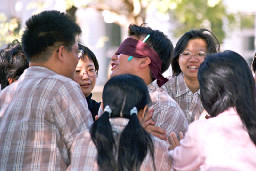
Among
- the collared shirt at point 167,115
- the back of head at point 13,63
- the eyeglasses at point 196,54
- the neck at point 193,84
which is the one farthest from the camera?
the eyeglasses at point 196,54

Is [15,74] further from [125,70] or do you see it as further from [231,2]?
[231,2]

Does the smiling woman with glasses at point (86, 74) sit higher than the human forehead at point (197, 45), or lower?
lower

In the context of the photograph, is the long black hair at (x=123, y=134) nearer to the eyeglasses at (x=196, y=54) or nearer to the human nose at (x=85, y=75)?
the human nose at (x=85, y=75)

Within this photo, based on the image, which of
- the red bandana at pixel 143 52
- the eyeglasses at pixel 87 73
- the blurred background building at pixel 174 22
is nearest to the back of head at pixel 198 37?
the eyeglasses at pixel 87 73

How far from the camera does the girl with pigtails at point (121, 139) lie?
9.38 feet

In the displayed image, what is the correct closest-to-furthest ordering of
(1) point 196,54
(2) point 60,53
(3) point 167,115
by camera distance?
(2) point 60,53, (3) point 167,115, (1) point 196,54

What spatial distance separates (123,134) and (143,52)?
1328mm

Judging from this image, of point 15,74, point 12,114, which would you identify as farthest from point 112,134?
point 15,74

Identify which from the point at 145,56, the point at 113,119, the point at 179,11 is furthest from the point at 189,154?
the point at 179,11

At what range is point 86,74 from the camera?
498 cm

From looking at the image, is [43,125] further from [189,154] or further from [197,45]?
[197,45]

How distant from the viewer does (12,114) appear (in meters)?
3.29

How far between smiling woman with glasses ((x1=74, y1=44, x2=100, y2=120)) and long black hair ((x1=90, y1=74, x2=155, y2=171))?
Answer: 1.97 metres

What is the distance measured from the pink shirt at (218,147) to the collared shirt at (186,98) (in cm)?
172
